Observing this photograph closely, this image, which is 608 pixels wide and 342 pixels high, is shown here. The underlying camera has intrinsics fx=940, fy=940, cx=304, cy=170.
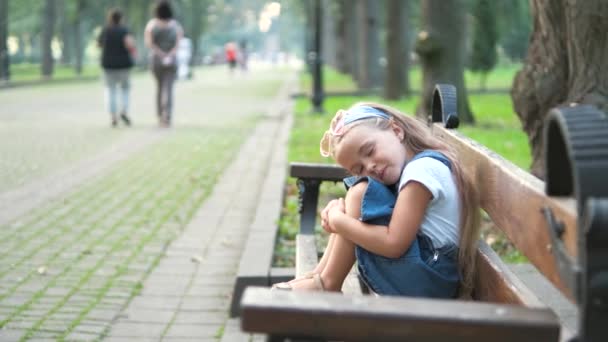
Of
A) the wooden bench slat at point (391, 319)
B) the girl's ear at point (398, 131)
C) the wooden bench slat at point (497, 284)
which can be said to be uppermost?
the girl's ear at point (398, 131)

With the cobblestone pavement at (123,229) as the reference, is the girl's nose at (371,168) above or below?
above

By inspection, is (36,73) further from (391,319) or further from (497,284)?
(391,319)

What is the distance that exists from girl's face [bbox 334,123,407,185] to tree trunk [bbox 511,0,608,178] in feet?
6.55

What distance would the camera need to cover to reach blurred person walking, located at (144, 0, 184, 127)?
614 inches

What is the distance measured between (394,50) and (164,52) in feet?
23.7

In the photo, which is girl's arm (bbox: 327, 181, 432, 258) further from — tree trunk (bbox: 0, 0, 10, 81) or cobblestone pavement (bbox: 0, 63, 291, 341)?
tree trunk (bbox: 0, 0, 10, 81)

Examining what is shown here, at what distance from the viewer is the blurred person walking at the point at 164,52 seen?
15.6 meters

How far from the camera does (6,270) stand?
544 cm

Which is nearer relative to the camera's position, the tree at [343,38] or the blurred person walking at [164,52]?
the blurred person walking at [164,52]

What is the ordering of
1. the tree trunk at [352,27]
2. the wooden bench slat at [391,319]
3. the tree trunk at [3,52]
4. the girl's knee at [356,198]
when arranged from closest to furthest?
the wooden bench slat at [391,319]
the girl's knee at [356,198]
the tree trunk at [3,52]
the tree trunk at [352,27]

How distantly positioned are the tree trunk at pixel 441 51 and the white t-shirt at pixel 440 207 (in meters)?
11.4

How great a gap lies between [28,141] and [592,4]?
990 cm

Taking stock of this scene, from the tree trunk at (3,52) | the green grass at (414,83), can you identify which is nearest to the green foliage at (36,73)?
the tree trunk at (3,52)

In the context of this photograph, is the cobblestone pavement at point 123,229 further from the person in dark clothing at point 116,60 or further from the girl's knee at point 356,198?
the girl's knee at point 356,198
